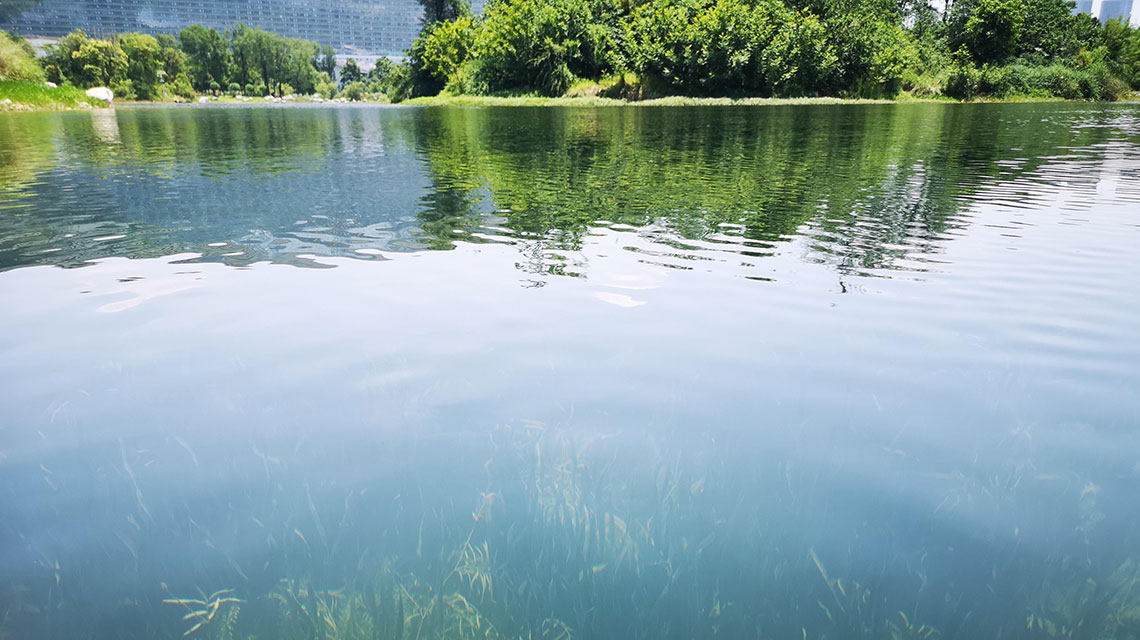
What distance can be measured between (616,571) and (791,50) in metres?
72.9

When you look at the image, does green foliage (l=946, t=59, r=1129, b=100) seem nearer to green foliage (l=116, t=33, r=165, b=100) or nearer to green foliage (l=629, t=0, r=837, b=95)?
green foliage (l=629, t=0, r=837, b=95)

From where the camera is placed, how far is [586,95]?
7075 cm

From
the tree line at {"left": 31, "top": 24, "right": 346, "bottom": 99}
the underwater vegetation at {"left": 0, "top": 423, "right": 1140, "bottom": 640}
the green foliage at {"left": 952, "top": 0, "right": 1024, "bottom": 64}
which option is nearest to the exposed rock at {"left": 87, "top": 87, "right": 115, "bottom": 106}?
the tree line at {"left": 31, "top": 24, "right": 346, "bottom": 99}

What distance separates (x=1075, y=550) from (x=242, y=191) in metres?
15.0

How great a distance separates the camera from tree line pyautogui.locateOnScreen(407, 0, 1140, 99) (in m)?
65.8

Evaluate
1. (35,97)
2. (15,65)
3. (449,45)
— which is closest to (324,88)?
(449,45)

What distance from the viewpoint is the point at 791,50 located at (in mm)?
65812

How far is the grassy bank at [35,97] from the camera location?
4612 centimetres

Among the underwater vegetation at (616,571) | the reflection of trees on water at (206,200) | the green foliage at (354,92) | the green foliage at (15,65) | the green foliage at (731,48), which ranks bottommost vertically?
the underwater vegetation at (616,571)

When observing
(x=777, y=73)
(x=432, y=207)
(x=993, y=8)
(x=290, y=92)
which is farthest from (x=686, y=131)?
(x=290, y=92)

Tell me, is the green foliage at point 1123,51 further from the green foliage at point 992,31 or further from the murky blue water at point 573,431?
the murky blue water at point 573,431

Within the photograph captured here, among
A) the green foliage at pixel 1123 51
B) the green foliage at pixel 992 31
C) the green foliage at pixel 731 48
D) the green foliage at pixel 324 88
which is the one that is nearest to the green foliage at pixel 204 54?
the green foliage at pixel 324 88

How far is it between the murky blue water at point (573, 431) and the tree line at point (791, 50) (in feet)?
204

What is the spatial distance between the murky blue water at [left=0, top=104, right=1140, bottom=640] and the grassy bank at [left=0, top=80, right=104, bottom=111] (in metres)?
50.5
